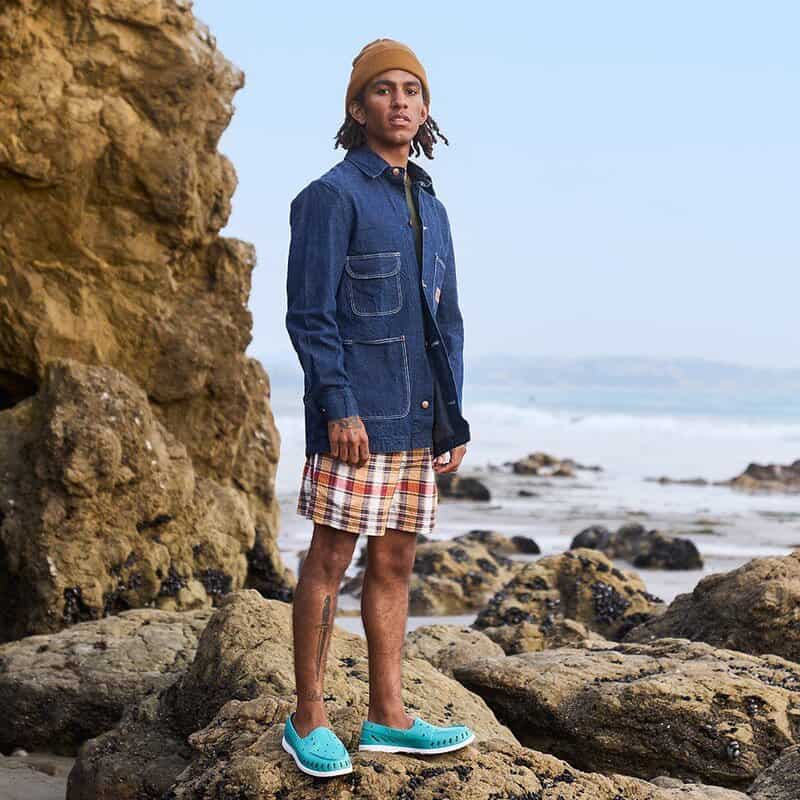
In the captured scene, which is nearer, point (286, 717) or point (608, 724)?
point (286, 717)

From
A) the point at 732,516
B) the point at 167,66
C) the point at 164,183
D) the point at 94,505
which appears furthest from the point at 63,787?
the point at 732,516

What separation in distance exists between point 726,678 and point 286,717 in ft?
7.09

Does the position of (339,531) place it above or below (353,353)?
below

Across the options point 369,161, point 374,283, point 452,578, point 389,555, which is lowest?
point 452,578

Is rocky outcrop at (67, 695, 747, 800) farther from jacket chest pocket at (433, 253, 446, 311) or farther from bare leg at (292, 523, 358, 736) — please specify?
jacket chest pocket at (433, 253, 446, 311)

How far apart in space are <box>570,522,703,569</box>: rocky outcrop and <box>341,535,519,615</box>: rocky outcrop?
1.84 metres

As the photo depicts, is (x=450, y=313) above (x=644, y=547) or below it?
above

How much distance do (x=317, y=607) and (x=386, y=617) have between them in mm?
245

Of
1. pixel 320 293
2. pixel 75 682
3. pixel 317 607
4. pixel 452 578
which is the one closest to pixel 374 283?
pixel 320 293

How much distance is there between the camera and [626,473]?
29.7 meters

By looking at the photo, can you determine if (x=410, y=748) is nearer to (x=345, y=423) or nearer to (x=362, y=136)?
(x=345, y=423)

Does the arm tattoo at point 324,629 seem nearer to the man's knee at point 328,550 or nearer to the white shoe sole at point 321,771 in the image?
the man's knee at point 328,550

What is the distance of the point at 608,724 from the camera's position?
511 cm

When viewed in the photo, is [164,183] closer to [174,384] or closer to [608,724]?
[174,384]
